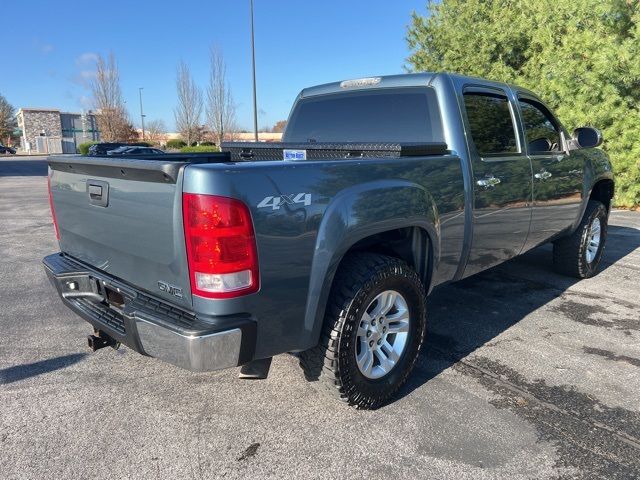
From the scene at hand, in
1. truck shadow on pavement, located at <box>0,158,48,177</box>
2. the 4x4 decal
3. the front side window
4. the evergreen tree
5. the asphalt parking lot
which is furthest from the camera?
truck shadow on pavement, located at <box>0,158,48,177</box>

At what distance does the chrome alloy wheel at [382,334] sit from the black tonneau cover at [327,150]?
0.88m

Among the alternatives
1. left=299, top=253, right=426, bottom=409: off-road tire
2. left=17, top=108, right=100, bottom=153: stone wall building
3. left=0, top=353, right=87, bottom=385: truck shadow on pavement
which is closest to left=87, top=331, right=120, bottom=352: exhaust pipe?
left=0, top=353, right=87, bottom=385: truck shadow on pavement

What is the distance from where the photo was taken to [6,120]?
82750 millimetres

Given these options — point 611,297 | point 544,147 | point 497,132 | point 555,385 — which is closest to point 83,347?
point 555,385

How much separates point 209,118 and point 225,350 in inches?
1421

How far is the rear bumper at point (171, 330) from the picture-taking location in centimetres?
210

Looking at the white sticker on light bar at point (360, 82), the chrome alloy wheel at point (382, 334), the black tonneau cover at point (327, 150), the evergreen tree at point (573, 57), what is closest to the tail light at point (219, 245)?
the chrome alloy wheel at point (382, 334)

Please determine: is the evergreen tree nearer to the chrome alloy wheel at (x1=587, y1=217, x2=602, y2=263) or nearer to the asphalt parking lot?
the chrome alloy wheel at (x1=587, y1=217, x2=602, y2=263)

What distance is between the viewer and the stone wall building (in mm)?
72500

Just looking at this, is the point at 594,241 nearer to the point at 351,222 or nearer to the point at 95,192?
the point at 351,222

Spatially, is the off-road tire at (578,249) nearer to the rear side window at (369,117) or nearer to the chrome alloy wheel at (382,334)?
the rear side window at (369,117)

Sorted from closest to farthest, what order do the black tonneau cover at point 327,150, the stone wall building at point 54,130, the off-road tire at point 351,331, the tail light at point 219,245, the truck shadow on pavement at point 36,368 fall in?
the tail light at point 219,245 → the off-road tire at point 351,331 → the black tonneau cover at point 327,150 → the truck shadow on pavement at point 36,368 → the stone wall building at point 54,130

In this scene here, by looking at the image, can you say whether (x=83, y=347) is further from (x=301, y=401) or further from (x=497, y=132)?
(x=497, y=132)

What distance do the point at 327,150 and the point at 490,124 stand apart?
1.31 m
